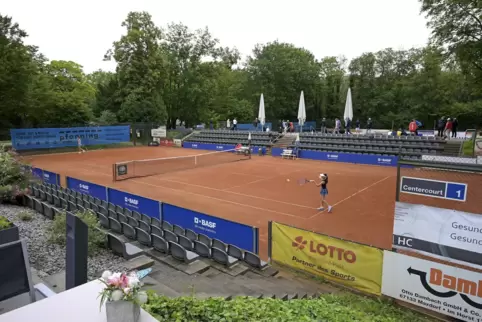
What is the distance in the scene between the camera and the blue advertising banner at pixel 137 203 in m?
12.9

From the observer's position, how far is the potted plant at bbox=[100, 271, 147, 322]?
3.04 metres

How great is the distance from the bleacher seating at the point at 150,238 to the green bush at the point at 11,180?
0.82m

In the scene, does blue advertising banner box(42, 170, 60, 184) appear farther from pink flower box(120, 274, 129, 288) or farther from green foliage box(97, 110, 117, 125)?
green foliage box(97, 110, 117, 125)

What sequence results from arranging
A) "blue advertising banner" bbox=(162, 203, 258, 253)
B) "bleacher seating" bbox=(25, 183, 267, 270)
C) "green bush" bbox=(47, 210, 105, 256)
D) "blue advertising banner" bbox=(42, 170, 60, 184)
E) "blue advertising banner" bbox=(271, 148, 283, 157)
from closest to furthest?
"green bush" bbox=(47, 210, 105, 256)
"bleacher seating" bbox=(25, 183, 267, 270)
"blue advertising banner" bbox=(162, 203, 258, 253)
"blue advertising banner" bbox=(42, 170, 60, 184)
"blue advertising banner" bbox=(271, 148, 283, 157)

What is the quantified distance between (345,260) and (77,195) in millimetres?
11252

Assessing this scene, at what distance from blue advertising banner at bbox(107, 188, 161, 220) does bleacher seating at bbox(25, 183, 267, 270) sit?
944mm

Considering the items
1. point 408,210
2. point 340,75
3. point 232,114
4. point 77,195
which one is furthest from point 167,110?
point 408,210

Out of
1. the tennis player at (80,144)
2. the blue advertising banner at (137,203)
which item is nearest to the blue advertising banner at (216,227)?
the blue advertising banner at (137,203)

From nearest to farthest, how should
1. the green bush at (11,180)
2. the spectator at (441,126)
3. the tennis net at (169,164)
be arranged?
1. the green bush at (11,180)
2. the tennis net at (169,164)
3. the spectator at (441,126)

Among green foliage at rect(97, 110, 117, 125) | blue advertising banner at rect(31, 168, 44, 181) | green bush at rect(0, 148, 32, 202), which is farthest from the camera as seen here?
green foliage at rect(97, 110, 117, 125)

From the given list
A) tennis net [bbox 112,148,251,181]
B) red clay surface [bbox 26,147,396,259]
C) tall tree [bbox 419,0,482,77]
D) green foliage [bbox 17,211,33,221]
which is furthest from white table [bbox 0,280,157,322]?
tall tree [bbox 419,0,482,77]

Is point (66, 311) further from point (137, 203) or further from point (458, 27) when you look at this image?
point (458, 27)

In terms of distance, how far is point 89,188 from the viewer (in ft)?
52.6

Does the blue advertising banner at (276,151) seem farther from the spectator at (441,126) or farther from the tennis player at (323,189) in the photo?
the tennis player at (323,189)
